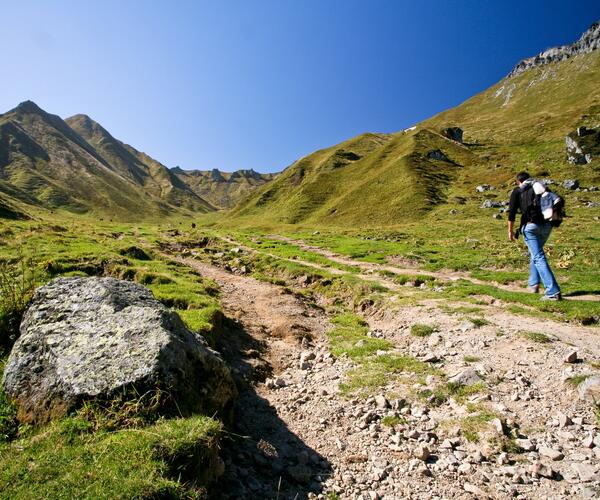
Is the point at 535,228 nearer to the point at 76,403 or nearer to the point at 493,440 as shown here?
the point at 493,440

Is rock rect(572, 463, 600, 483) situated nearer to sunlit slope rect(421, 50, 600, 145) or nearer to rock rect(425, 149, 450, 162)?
rock rect(425, 149, 450, 162)

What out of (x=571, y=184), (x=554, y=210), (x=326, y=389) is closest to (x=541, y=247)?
(x=554, y=210)

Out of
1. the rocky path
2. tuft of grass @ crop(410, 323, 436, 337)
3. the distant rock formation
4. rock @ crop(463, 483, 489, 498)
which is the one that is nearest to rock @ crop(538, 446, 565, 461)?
the rocky path

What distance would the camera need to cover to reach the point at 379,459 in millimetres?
6281

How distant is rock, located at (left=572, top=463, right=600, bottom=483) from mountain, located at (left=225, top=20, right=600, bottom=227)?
6299cm

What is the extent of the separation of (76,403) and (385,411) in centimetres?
614

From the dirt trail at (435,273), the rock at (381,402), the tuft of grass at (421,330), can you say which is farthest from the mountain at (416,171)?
the rock at (381,402)

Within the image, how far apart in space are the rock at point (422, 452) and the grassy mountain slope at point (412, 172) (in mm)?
62972

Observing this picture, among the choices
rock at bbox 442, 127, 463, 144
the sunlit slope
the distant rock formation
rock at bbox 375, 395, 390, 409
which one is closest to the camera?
rock at bbox 375, 395, 390, 409

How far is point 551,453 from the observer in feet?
19.0

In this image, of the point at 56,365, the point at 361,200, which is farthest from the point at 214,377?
the point at 361,200

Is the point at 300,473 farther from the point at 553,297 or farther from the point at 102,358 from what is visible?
the point at 553,297

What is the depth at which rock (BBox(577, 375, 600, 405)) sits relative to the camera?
6.76 metres

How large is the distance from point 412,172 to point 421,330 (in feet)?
274
